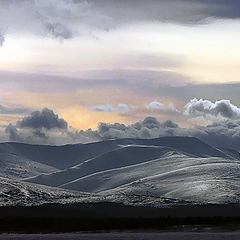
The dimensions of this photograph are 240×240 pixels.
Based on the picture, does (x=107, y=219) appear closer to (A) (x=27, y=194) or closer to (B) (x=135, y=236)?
(B) (x=135, y=236)

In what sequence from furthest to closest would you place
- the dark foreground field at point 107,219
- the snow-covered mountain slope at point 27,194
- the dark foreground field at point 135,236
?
the snow-covered mountain slope at point 27,194 < the dark foreground field at point 107,219 < the dark foreground field at point 135,236

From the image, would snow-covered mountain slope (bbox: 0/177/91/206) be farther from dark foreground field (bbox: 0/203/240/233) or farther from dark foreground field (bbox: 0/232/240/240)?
dark foreground field (bbox: 0/232/240/240)

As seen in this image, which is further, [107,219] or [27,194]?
[27,194]

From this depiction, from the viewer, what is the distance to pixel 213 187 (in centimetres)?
18488

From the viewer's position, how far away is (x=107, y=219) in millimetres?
99000

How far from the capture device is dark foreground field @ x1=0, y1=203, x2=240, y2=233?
85.2 m

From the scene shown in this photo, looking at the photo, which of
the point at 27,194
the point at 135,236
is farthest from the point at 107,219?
the point at 27,194

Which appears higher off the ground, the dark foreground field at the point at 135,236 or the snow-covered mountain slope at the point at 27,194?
the snow-covered mountain slope at the point at 27,194

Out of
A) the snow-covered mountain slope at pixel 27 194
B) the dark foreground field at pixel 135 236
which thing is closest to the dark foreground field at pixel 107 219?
the dark foreground field at pixel 135 236

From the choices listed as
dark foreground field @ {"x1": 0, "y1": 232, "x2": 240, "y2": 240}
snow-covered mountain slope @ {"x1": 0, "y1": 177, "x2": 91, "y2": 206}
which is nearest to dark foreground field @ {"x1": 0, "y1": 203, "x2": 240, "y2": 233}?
dark foreground field @ {"x1": 0, "y1": 232, "x2": 240, "y2": 240}

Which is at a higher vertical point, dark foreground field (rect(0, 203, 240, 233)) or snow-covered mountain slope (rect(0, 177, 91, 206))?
snow-covered mountain slope (rect(0, 177, 91, 206))

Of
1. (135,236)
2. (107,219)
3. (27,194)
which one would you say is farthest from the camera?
(27,194)

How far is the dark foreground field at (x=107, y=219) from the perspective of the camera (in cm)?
8525

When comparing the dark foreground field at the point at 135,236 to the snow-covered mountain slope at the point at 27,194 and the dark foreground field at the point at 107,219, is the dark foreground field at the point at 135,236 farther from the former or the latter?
the snow-covered mountain slope at the point at 27,194
